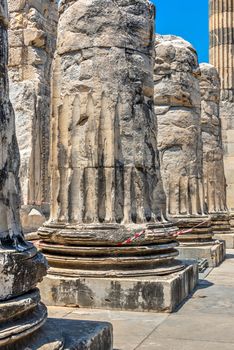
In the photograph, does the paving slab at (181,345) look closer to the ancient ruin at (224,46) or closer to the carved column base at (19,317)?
the carved column base at (19,317)

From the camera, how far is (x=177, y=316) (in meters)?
6.04

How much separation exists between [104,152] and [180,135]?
388 cm

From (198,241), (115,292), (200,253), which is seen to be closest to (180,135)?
(198,241)

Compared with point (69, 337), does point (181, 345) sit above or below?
below

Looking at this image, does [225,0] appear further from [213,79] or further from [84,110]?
[84,110]

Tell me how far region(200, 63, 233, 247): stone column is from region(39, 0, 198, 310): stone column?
6651mm

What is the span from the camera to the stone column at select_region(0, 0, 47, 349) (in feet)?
10.0

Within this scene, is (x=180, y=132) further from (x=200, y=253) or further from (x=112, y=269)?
(x=112, y=269)

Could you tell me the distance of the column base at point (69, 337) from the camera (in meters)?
3.21

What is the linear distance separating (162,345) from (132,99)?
10.1ft

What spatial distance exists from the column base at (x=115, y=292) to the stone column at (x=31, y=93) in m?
6.82

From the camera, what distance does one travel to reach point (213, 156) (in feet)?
46.5

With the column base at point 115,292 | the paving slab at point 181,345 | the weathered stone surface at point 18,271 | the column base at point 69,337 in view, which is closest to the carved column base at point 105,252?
the column base at point 115,292

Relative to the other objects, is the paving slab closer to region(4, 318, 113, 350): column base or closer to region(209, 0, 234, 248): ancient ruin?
region(4, 318, 113, 350): column base
